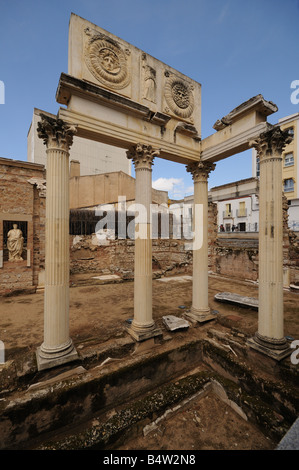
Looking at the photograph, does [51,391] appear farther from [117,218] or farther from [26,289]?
[117,218]

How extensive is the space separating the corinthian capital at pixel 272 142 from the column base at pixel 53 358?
5.58 meters

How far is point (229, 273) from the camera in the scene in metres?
12.7

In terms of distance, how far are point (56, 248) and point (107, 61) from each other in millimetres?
4115

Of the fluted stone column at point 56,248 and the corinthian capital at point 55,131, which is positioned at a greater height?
the corinthian capital at point 55,131

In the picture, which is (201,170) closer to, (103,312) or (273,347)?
(273,347)

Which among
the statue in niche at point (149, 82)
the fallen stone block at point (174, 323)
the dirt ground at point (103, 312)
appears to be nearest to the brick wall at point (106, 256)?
the dirt ground at point (103, 312)

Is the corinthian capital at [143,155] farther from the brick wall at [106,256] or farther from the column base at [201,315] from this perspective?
the brick wall at [106,256]

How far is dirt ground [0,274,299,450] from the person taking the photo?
330 centimetres

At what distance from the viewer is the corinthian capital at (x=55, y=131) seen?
386 cm

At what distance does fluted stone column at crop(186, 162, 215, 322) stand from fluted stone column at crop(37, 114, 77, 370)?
3.47 metres

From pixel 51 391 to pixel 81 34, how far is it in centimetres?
662

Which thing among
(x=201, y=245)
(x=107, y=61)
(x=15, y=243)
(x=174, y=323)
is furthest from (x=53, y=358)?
(x=15, y=243)

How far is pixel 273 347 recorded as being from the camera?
4.07m
